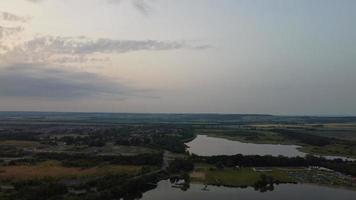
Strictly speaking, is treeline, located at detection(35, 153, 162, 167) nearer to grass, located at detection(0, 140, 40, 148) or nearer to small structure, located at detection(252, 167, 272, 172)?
small structure, located at detection(252, 167, 272, 172)

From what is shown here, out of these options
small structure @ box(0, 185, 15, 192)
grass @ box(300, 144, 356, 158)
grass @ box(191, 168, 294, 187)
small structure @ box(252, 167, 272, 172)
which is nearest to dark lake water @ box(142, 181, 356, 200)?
grass @ box(191, 168, 294, 187)

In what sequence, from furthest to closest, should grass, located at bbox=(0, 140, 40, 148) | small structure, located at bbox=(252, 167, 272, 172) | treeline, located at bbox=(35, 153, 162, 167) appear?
grass, located at bbox=(0, 140, 40, 148), treeline, located at bbox=(35, 153, 162, 167), small structure, located at bbox=(252, 167, 272, 172)

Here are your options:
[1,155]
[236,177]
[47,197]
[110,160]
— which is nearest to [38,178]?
[47,197]

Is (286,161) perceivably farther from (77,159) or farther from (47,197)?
(47,197)

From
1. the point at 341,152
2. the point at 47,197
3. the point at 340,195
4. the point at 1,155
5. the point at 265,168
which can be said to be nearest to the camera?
the point at 47,197

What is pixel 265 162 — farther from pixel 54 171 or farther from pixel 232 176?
pixel 54 171

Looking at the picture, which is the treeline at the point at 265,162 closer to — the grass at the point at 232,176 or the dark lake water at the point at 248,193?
the grass at the point at 232,176

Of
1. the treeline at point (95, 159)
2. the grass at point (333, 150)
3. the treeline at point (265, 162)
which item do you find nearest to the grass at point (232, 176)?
the treeline at point (265, 162)
